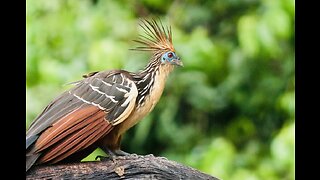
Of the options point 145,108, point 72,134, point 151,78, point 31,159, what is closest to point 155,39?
point 151,78

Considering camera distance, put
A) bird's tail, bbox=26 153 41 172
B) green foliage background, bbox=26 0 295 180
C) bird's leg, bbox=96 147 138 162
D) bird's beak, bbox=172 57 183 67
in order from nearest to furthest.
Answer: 1. bird's tail, bbox=26 153 41 172
2. bird's leg, bbox=96 147 138 162
3. bird's beak, bbox=172 57 183 67
4. green foliage background, bbox=26 0 295 180

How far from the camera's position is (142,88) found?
10.4 ft

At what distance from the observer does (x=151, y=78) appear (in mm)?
3178

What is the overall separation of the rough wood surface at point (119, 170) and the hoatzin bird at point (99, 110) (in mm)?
38

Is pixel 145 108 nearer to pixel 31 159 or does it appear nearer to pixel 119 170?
pixel 119 170

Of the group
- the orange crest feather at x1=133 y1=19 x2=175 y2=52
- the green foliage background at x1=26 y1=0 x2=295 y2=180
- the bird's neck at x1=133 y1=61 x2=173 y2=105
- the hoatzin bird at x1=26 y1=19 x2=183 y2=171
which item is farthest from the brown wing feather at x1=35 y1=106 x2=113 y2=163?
the green foliage background at x1=26 y1=0 x2=295 y2=180

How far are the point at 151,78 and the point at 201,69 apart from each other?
2770 millimetres

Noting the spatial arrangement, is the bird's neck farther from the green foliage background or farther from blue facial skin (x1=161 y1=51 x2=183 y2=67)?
the green foliage background

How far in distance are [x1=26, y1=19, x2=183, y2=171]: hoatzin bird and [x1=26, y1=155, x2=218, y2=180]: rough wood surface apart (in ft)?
0.12

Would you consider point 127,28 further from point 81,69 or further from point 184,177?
point 184,177

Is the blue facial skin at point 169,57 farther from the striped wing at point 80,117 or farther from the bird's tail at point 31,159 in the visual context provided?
the bird's tail at point 31,159

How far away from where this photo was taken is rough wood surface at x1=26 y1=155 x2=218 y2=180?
2.85m
